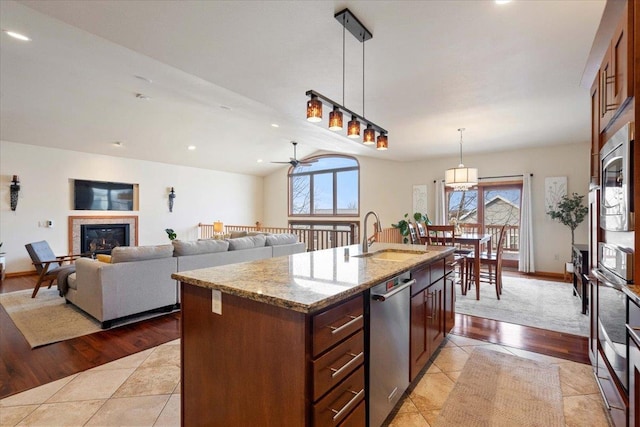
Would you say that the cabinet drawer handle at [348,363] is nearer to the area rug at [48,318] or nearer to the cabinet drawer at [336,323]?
the cabinet drawer at [336,323]

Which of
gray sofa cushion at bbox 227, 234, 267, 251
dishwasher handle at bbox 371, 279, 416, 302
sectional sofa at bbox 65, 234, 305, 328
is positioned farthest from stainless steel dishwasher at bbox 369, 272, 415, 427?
gray sofa cushion at bbox 227, 234, 267, 251

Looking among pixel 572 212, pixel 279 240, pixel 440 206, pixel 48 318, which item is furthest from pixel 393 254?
pixel 572 212

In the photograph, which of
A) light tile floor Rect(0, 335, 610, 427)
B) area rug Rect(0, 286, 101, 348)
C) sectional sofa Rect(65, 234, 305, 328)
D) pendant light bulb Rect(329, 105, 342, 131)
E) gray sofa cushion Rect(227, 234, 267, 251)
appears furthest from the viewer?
gray sofa cushion Rect(227, 234, 267, 251)

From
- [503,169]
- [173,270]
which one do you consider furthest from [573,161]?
[173,270]

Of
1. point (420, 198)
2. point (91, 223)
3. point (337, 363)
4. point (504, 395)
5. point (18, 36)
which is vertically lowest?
point (504, 395)

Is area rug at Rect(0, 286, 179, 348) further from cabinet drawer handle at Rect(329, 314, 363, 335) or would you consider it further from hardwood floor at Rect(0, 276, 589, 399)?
cabinet drawer handle at Rect(329, 314, 363, 335)

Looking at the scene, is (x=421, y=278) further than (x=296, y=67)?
No

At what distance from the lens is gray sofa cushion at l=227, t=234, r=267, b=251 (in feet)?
14.6

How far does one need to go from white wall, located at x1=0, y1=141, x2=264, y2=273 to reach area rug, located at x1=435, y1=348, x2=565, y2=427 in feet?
25.2

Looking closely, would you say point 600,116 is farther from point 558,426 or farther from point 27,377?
point 27,377

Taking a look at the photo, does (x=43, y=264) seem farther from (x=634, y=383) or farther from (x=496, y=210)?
(x=496, y=210)

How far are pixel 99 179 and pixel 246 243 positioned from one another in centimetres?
469

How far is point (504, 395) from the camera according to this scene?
7.00ft

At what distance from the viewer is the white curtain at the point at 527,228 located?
604cm
